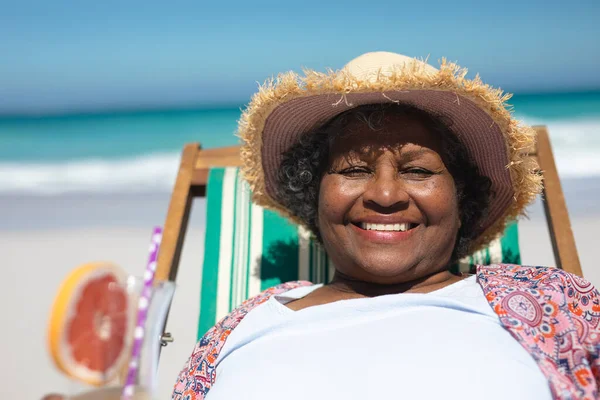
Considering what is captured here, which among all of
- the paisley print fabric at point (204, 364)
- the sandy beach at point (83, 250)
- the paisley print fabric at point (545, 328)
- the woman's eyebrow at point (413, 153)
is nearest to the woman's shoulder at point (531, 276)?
the paisley print fabric at point (545, 328)

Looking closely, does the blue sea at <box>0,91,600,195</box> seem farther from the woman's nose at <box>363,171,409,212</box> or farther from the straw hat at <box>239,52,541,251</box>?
the woman's nose at <box>363,171,409,212</box>

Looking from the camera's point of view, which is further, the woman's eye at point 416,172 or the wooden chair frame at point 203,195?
the wooden chair frame at point 203,195

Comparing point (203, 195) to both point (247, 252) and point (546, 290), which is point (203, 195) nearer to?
point (247, 252)

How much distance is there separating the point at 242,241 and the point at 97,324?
1.68 m

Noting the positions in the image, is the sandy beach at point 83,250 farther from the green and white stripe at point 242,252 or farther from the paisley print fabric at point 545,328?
the paisley print fabric at point 545,328

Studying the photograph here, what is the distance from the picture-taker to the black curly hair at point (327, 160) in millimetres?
1918

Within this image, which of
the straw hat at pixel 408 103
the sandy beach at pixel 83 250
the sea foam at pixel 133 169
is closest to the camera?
the straw hat at pixel 408 103

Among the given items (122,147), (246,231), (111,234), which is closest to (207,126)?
(122,147)

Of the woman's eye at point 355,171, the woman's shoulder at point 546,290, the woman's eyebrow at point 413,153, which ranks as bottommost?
the woman's shoulder at point 546,290

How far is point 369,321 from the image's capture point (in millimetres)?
1674

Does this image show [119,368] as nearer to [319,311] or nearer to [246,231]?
[319,311]

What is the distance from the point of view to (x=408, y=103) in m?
1.87

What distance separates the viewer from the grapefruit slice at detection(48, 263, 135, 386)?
3.15 ft

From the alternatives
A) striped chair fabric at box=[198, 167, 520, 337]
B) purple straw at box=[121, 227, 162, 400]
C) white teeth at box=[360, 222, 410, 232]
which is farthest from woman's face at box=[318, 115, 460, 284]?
purple straw at box=[121, 227, 162, 400]
